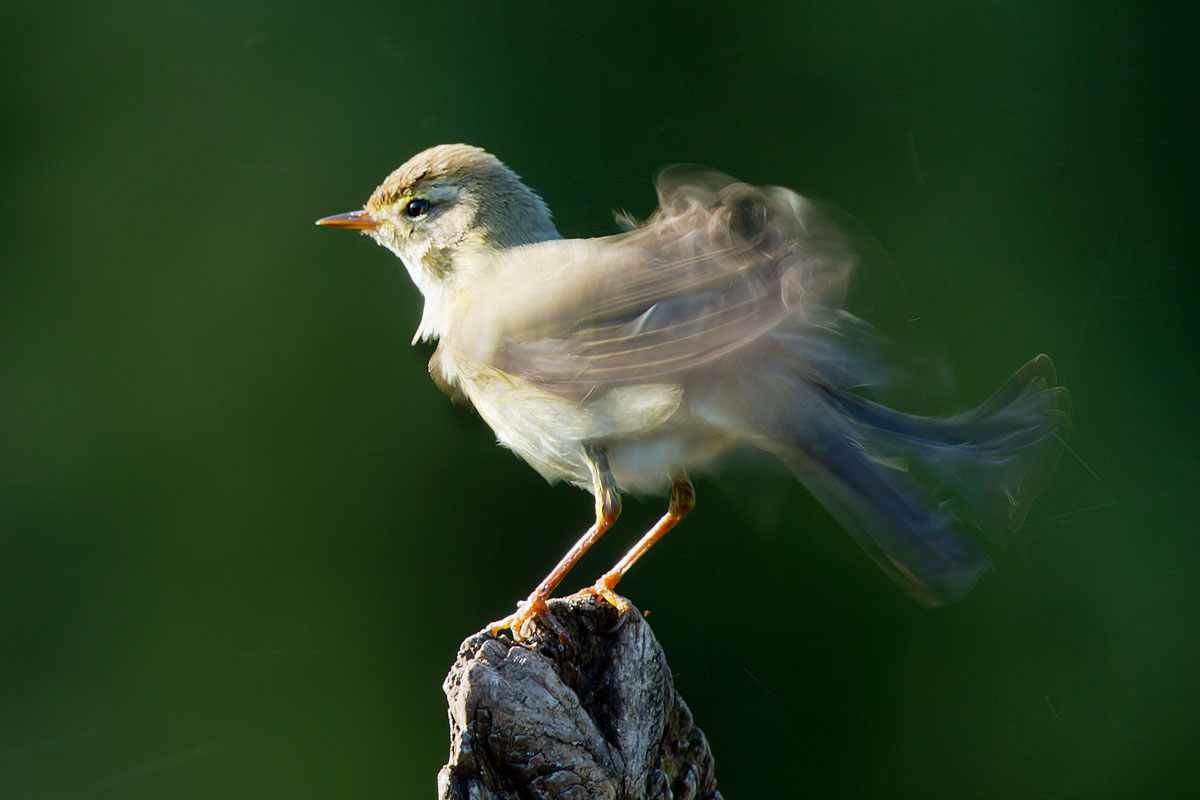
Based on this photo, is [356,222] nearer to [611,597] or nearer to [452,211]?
[452,211]

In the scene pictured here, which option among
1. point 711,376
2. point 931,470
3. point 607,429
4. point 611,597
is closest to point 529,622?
point 611,597

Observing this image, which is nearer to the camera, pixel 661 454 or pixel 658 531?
pixel 661 454

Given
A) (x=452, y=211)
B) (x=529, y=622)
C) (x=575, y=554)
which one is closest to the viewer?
(x=529, y=622)

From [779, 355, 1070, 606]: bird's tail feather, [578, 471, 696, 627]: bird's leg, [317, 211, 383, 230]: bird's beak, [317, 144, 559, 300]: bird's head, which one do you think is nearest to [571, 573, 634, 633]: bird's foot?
[578, 471, 696, 627]: bird's leg

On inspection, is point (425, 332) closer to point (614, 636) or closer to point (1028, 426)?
point (614, 636)

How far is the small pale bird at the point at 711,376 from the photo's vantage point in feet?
4.25

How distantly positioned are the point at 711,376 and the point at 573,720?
461 millimetres

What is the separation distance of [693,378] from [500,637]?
424mm

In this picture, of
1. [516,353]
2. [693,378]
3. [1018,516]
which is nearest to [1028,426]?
[1018,516]

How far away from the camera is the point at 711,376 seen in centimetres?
137

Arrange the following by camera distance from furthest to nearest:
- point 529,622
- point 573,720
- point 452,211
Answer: point 452,211
point 529,622
point 573,720

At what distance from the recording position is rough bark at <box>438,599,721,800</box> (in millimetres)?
1229

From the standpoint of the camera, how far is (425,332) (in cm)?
173

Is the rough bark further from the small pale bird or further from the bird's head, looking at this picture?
the bird's head
